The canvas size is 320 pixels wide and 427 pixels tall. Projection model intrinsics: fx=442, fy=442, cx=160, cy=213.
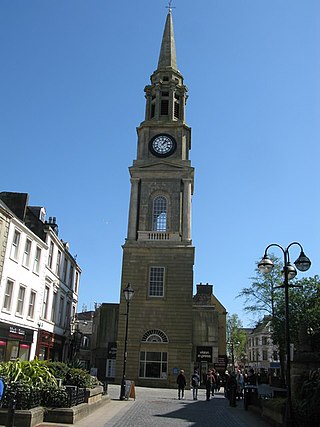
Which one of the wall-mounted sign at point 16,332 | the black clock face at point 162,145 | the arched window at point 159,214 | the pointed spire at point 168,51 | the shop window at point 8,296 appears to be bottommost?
the wall-mounted sign at point 16,332

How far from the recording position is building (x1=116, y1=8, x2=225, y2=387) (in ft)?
112

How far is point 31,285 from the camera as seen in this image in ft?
96.9

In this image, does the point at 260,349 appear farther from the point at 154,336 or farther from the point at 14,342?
the point at 14,342

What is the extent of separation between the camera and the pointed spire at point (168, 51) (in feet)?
150

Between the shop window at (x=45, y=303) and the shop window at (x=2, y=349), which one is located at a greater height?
the shop window at (x=45, y=303)

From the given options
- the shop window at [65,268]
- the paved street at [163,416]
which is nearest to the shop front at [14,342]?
the paved street at [163,416]

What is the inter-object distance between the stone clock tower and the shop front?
26.5ft

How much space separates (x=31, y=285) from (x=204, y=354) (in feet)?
62.4

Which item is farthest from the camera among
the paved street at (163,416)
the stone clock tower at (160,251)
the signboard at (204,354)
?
the signboard at (204,354)

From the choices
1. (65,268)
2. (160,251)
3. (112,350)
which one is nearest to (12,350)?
(65,268)

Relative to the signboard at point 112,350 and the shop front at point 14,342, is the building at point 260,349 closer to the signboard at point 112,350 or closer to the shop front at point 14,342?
the signboard at point 112,350

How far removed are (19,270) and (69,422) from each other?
1650 centimetres

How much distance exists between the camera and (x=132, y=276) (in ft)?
119

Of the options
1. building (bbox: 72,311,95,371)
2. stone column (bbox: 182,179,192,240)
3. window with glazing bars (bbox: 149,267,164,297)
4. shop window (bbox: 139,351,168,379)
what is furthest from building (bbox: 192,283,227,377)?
building (bbox: 72,311,95,371)
